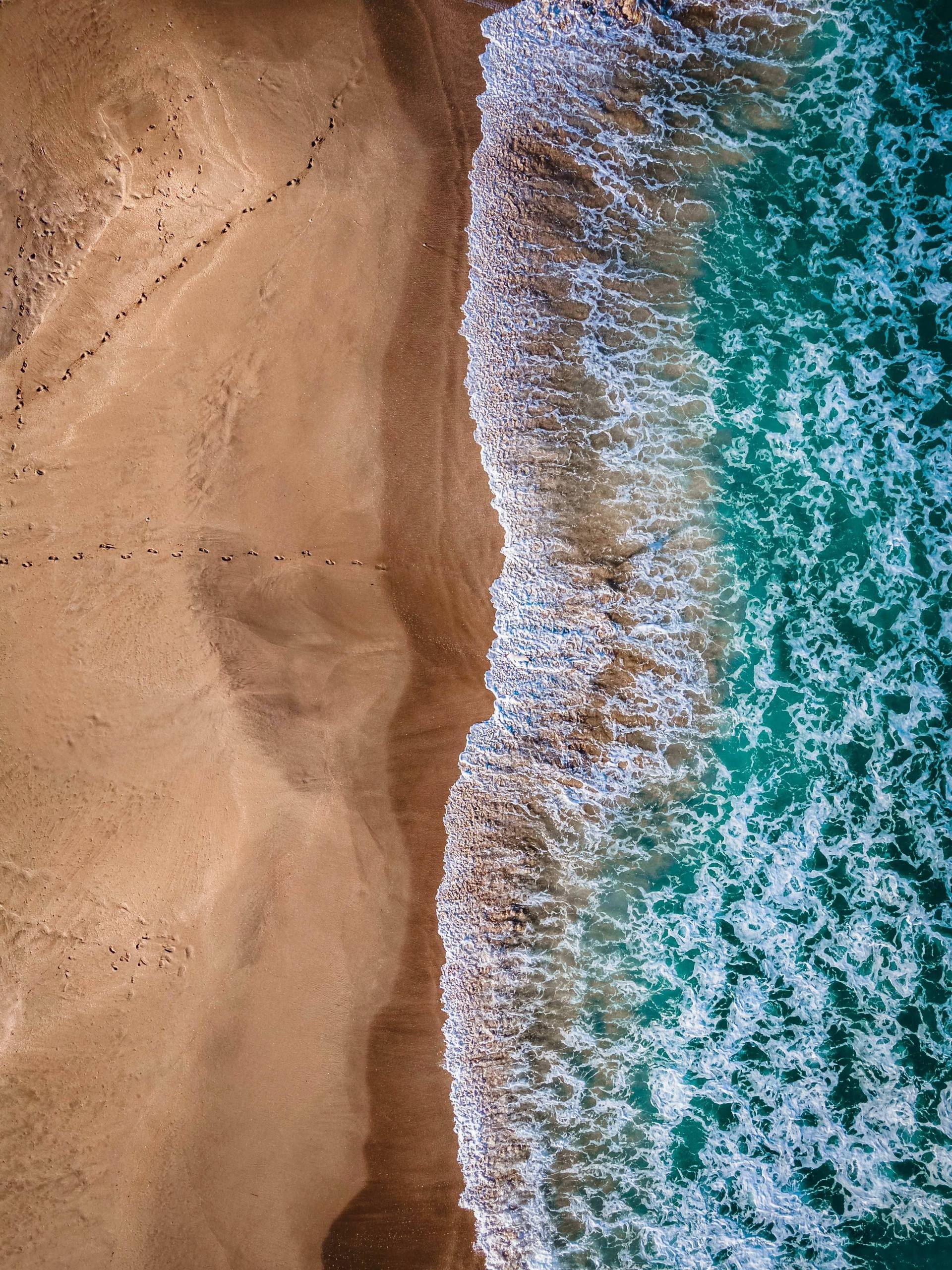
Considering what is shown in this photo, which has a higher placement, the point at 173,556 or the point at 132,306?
the point at 132,306

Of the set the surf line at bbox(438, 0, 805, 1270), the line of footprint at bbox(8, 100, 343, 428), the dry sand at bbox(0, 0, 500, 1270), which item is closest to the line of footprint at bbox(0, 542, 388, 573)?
the dry sand at bbox(0, 0, 500, 1270)

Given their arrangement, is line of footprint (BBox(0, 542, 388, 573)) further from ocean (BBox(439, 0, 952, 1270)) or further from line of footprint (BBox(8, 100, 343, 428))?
ocean (BBox(439, 0, 952, 1270))

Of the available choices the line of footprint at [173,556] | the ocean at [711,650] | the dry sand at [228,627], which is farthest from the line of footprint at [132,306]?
the ocean at [711,650]

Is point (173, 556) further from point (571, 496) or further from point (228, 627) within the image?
point (571, 496)

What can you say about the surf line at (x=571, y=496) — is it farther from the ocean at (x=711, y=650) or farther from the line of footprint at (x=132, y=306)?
the line of footprint at (x=132, y=306)

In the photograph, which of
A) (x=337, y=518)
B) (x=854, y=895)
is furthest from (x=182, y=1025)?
(x=854, y=895)

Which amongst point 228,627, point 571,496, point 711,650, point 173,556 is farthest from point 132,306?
point 711,650
